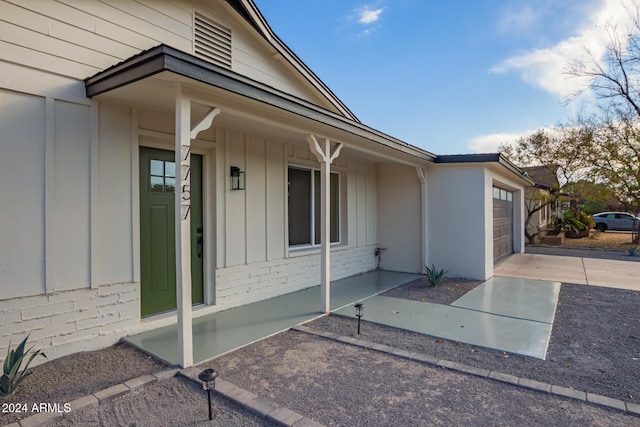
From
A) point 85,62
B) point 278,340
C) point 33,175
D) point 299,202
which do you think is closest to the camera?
point 33,175

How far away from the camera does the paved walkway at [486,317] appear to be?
387cm

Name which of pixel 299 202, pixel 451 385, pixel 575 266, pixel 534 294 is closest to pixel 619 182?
pixel 575 266

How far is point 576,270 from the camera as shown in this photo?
8.35 meters

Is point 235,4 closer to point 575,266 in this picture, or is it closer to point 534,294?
point 534,294

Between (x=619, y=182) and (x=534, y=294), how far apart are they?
43.2 feet

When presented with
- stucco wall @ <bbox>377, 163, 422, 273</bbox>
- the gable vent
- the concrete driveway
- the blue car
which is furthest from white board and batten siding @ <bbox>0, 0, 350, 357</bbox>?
the blue car

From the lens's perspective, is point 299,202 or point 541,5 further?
point 541,5

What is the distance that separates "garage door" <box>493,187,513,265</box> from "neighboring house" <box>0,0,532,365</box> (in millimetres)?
2752

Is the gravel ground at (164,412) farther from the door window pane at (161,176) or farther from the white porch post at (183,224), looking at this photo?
the door window pane at (161,176)

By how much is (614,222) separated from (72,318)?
27.6 m

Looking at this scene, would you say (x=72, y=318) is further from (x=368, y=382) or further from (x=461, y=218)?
(x=461, y=218)

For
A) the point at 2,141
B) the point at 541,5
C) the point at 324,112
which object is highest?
the point at 541,5

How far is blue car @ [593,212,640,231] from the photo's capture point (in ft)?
70.3

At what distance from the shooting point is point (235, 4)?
5031 millimetres
